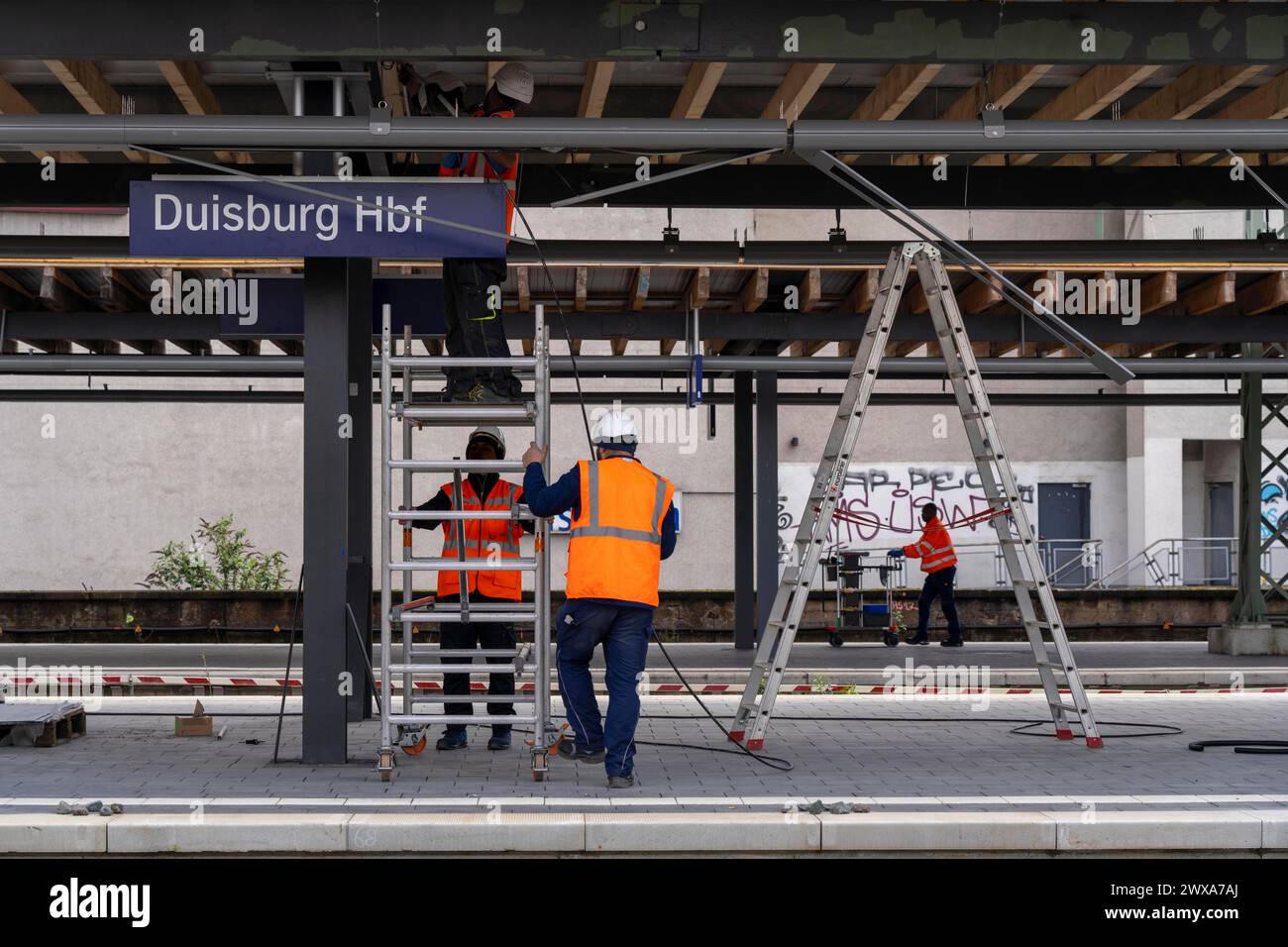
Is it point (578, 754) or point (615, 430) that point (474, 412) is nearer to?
point (615, 430)

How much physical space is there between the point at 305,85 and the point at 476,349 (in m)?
1.99

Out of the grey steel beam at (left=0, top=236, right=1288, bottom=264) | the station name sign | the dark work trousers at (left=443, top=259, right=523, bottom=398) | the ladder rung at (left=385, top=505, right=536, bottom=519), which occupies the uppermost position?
the grey steel beam at (left=0, top=236, right=1288, bottom=264)

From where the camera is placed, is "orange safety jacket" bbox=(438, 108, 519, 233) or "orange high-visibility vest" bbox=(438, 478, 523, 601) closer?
"orange safety jacket" bbox=(438, 108, 519, 233)

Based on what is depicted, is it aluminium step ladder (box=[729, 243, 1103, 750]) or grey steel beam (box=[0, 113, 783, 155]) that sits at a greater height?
grey steel beam (box=[0, 113, 783, 155])

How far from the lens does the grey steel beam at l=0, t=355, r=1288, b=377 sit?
50.8 ft

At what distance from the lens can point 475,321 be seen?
8.50 metres

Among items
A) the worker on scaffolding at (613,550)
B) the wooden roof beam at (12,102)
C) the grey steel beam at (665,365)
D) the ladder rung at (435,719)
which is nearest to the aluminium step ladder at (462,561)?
the ladder rung at (435,719)

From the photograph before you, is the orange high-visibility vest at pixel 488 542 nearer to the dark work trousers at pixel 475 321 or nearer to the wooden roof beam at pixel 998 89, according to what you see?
the dark work trousers at pixel 475 321

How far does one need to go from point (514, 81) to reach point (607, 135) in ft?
3.33

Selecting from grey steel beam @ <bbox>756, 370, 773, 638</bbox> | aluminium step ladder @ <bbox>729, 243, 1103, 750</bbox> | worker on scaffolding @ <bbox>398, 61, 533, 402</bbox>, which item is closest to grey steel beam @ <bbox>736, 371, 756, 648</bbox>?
grey steel beam @ <bbox>756, 370, 773, 638</bbox>

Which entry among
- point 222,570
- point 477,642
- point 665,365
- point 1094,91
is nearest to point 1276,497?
point 665,365

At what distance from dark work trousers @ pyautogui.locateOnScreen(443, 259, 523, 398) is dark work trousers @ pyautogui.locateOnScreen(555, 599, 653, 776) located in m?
1.45

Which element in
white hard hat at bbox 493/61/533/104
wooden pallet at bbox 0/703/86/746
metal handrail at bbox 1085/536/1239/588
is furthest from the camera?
metal handrail at bbox 1085/536/1239/588

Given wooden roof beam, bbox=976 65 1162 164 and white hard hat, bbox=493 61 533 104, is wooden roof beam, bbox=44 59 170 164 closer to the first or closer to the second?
white hard hat, bbox=493 61 533 104
